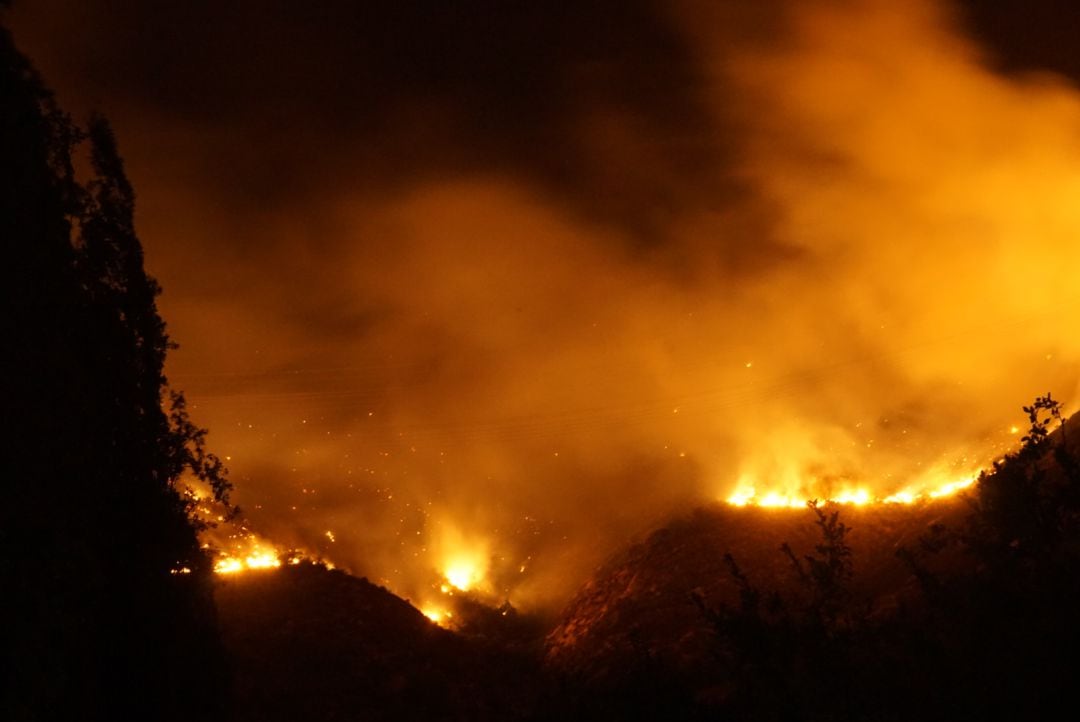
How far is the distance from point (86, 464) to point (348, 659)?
34.6 ft

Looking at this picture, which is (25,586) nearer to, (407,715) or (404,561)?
(407,715)

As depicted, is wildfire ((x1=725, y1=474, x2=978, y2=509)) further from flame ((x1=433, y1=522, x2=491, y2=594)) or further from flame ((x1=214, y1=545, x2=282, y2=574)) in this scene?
flame ((x1=214, y1=545, x2=282, y2=574))

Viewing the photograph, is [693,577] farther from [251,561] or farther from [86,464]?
[86,464]

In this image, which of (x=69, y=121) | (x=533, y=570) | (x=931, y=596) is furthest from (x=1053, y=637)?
(x=533, y=570)

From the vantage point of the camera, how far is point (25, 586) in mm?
7793

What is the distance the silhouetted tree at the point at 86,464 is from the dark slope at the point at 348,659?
5.77 metres

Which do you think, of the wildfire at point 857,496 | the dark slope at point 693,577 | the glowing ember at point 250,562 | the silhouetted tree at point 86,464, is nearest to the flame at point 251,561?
the glowing ember at point 250,562

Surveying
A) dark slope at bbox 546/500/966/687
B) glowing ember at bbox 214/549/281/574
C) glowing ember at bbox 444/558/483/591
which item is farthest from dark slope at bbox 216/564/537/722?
glowing ember at bbox 444/558/483/591

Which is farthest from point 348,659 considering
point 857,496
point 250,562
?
point 857,496

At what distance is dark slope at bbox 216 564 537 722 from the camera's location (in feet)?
52.7

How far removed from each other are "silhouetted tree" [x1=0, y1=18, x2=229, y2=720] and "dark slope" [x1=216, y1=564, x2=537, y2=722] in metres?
5.77

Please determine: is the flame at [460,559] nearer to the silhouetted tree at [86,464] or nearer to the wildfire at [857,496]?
the wildfire at [857,496]

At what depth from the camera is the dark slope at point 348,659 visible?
16062mm

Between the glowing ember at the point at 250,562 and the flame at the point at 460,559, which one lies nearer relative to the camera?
the glowing ember at the point at 250,562
